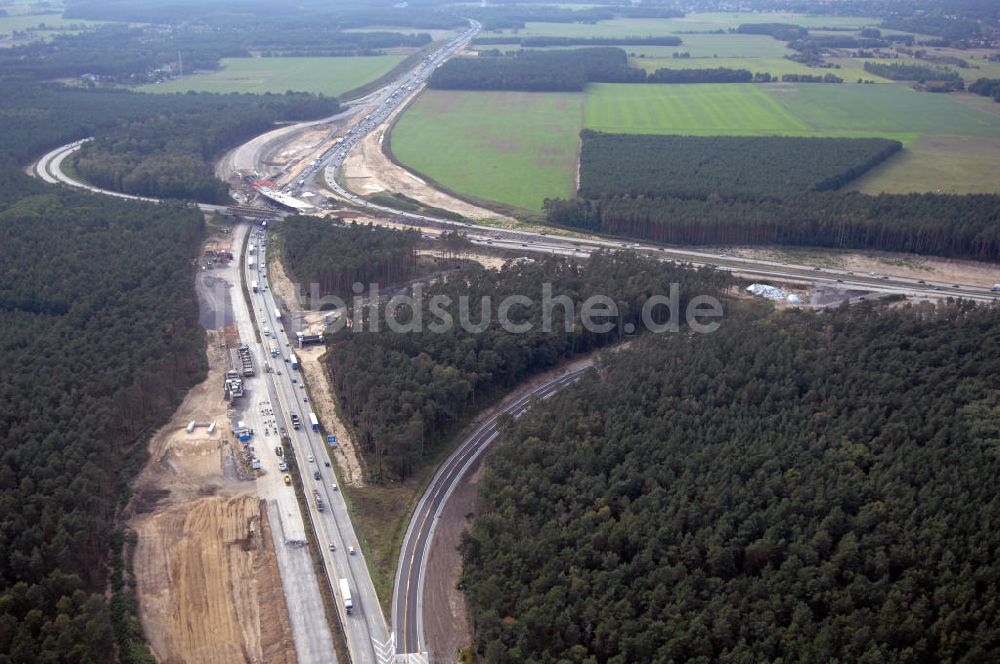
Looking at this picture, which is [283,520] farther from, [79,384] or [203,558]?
[79,384]

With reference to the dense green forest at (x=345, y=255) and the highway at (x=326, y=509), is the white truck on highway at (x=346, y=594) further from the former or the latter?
the dense green forest at (x=345, y=255)

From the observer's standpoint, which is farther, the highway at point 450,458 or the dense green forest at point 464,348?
the dense green forest at point 464,348

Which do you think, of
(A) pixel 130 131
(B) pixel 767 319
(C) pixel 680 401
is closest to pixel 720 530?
(C) pixel 680 401

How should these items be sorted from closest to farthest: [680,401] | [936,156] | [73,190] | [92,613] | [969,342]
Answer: [92,613] → [680,401] → [969,342] → [73,190] → [936,156]

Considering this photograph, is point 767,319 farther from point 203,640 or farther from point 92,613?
point 92,613

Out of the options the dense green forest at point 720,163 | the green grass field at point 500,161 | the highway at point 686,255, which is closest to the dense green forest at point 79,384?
the highway at point 686,255

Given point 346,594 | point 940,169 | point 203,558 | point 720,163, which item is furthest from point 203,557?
point 940,169
